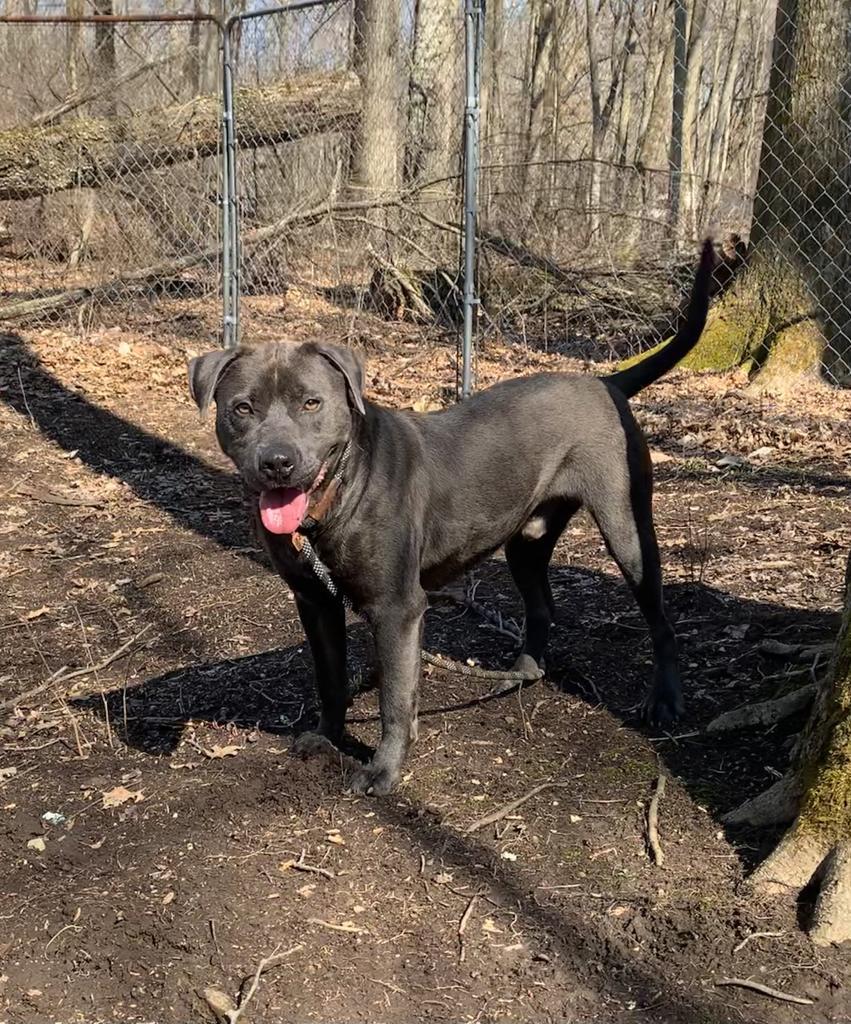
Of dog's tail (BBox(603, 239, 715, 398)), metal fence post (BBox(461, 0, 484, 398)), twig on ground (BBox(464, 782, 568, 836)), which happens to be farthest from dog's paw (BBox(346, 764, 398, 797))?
metal fence post (BBox(461, 0, 484, 398))

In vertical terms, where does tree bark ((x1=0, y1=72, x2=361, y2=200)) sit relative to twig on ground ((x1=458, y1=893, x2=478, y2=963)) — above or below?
above

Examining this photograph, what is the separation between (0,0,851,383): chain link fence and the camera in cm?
804

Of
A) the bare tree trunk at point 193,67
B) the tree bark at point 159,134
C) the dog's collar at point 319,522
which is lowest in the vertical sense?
the dog's collar at point 319,522

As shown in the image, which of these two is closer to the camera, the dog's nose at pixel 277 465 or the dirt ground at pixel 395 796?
the dirt ground at pixel 395 796

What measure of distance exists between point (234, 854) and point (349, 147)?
698cm

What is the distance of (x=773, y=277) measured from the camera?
321 inches

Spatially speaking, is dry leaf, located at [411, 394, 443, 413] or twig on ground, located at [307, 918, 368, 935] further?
dry leaf, located at [411, 394, 443, 413]

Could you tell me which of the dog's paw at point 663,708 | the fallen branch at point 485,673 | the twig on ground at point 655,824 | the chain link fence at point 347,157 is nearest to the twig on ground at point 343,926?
the twig on ground at point 655,824

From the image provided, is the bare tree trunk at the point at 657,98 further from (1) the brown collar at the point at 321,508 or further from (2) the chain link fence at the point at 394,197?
Answer: (1) the brown collar at the point at 321,508

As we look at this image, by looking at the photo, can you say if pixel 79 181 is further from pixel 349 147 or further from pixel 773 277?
pixel 773 277

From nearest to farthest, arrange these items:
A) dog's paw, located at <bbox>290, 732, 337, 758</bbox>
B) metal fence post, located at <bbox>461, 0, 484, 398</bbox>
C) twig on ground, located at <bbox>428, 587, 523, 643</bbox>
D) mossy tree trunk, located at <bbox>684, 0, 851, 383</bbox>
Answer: dog's paw, located at <bbox>290, 732, 337, 758</bbox> < twig on ground, located at <bbox>428, 587, 523, 643</bbox> < metal fence post, located at <bbox>461, 0, 484, 398</bbox> < mossy tree trunk, located at <bbox>684, 0, 851, 383</bbox>

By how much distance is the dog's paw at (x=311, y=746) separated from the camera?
3752 millimetres

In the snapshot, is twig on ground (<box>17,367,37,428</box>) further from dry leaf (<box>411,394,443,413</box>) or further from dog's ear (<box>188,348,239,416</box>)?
dog's ear (<box>188,348,239,416</box>)

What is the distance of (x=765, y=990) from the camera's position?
2.51 meters
